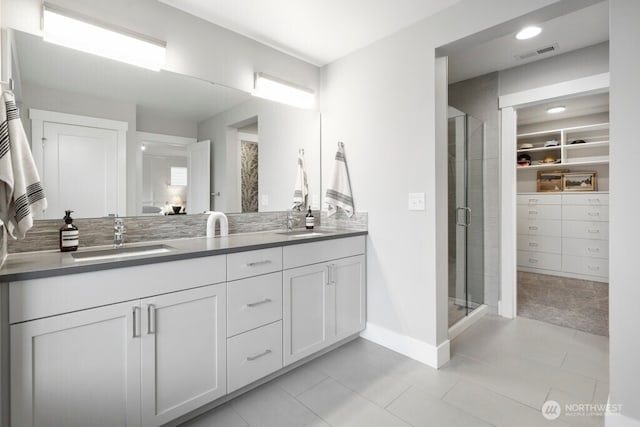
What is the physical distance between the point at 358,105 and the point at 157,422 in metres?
2.46

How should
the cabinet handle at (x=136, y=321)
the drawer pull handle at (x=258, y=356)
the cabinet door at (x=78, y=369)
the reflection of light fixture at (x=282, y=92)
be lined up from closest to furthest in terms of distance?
the cabinet door at (x=78, y=369), the cabinet handle at (x=136, y=321), the drawer pull handle at (x=258, y=356), the reflection of light fixture at (x=282, y=92)

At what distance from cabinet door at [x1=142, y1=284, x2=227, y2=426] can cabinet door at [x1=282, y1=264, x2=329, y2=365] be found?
1.45ft

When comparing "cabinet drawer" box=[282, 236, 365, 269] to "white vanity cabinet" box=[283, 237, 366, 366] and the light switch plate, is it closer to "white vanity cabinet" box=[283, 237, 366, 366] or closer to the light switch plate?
"white vanity cabinet" box=[283, 237, 366, 366]

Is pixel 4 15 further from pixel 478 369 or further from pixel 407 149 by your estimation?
pixel 478 369

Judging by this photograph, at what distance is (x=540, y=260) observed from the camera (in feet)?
15.9

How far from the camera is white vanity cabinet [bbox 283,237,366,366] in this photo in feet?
6.57

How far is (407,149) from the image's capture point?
228 centimetres

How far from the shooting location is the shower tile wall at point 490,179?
3.09m

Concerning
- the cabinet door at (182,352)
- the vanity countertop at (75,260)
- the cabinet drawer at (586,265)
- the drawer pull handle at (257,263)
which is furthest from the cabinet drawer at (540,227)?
the cabinet door at (182,352)

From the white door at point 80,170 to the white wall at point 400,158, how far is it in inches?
68.1

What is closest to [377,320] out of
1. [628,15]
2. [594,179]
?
[628,15]

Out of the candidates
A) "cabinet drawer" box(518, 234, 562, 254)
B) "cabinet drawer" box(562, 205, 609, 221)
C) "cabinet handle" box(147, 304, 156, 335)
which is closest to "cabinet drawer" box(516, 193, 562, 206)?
"cabinet drawer" box(562, 205, 609, 221)

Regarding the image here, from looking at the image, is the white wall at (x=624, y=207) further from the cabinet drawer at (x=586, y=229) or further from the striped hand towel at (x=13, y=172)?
the cabinet drawer at (x=586, y=229)

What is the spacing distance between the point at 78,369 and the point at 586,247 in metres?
5.72
